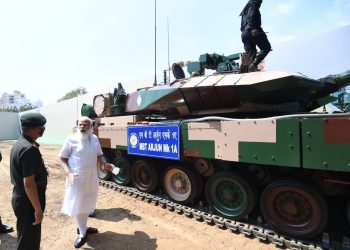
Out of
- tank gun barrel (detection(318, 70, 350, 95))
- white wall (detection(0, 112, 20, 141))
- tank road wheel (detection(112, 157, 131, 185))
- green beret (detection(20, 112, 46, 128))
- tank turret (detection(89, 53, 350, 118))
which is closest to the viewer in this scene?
green beret (detection(20, 112, 46, 128))

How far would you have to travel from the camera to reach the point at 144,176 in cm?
696

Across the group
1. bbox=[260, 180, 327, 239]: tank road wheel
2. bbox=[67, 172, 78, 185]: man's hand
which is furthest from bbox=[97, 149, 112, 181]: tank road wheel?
bbox=[260, 180, 327, 239]: tank road wheel

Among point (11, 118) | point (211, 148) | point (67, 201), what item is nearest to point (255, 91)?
point (211, 148)

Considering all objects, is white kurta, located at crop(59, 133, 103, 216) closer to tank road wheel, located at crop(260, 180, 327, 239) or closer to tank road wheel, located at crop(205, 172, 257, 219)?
tank road wheel, located at crop(205, 172, 257, 219)

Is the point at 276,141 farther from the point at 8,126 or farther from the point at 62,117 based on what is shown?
the point at 8,126

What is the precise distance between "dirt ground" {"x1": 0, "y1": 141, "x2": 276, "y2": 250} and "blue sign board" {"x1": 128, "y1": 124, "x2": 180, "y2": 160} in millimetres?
1062

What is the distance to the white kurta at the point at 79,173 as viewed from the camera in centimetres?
444

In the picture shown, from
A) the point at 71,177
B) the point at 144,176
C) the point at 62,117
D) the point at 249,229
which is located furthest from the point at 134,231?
the point at 62,117

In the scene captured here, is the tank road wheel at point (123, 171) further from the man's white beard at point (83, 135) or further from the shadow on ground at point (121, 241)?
the man's white beard at point (83, 135)

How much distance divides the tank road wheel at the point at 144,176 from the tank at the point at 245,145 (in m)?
0.02

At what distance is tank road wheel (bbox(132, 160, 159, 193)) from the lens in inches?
261

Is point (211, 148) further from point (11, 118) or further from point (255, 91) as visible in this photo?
point (11, 118)

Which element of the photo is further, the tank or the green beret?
the tank

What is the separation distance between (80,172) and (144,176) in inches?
104
